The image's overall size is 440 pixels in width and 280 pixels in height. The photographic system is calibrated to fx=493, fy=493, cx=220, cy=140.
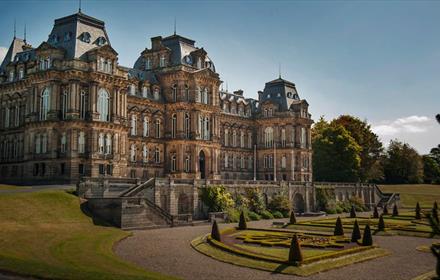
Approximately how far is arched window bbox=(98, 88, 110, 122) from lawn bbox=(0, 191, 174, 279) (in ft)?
55.5

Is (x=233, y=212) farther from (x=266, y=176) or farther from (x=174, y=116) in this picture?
(x=266, y=176)

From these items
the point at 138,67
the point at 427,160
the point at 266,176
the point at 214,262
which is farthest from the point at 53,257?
the point at 427,160

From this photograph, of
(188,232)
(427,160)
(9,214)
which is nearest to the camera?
(9,214)

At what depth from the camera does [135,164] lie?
75.4 metres

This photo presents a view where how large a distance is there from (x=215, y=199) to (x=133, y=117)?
22199 mm

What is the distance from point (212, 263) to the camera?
3102 centimetres

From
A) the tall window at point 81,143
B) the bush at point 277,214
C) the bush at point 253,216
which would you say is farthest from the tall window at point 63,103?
the bush at point 277,214

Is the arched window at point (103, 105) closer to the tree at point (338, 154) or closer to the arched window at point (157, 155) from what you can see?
the arched window at point (157, 155)

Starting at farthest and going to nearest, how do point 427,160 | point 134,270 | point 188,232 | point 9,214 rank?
point 427,160 → point 188,232 → point 9,214 → point 134,270

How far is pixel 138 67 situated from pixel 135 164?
62.7ft

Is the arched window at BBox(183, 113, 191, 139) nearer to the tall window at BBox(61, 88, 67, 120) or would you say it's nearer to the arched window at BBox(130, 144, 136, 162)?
the arched window at BBox(130, 144, 136, 162)

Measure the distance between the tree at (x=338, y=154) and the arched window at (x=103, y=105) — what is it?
5069 cm

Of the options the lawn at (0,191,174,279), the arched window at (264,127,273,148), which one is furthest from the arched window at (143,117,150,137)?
the arched window at (264,127,273,148)

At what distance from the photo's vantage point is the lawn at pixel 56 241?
22414 millimetres
